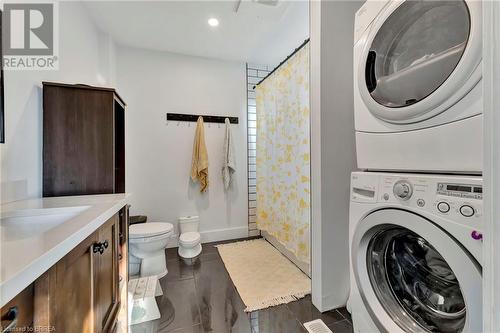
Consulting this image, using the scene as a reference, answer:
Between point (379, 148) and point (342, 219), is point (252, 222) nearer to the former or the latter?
point (342, 219)

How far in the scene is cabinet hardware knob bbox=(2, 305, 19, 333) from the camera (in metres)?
0.44

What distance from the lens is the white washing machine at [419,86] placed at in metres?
0.75

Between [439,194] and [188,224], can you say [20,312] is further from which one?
[188,224]

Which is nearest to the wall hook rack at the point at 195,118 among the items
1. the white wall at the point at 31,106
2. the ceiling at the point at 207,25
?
the ceiling at the point at 207,25

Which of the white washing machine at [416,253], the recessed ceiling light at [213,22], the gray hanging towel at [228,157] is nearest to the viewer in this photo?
the white washing machine at [416,253]

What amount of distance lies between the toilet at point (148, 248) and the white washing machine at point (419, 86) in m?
1.75

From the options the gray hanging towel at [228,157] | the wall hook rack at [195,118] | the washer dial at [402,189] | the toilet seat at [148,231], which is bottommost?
the toilet seat at [148,231]

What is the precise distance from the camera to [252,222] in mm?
3154

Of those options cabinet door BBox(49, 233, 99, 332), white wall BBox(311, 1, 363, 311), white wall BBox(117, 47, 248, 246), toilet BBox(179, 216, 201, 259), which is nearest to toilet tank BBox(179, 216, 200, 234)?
toilet BBox(179, 216, 201, 259)

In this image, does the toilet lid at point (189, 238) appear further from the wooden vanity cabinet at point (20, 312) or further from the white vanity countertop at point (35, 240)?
the wooden vanity cabinet at point (20, 312)

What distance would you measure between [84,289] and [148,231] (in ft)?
4.29

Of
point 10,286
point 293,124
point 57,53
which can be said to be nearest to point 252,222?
point 293,124

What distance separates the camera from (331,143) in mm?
1573

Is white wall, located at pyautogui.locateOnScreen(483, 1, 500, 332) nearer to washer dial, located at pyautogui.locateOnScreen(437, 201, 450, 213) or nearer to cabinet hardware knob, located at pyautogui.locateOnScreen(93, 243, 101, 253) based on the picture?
washer dial, located at pyautogui.locateOnScreen(437, 201, 450, 213)
